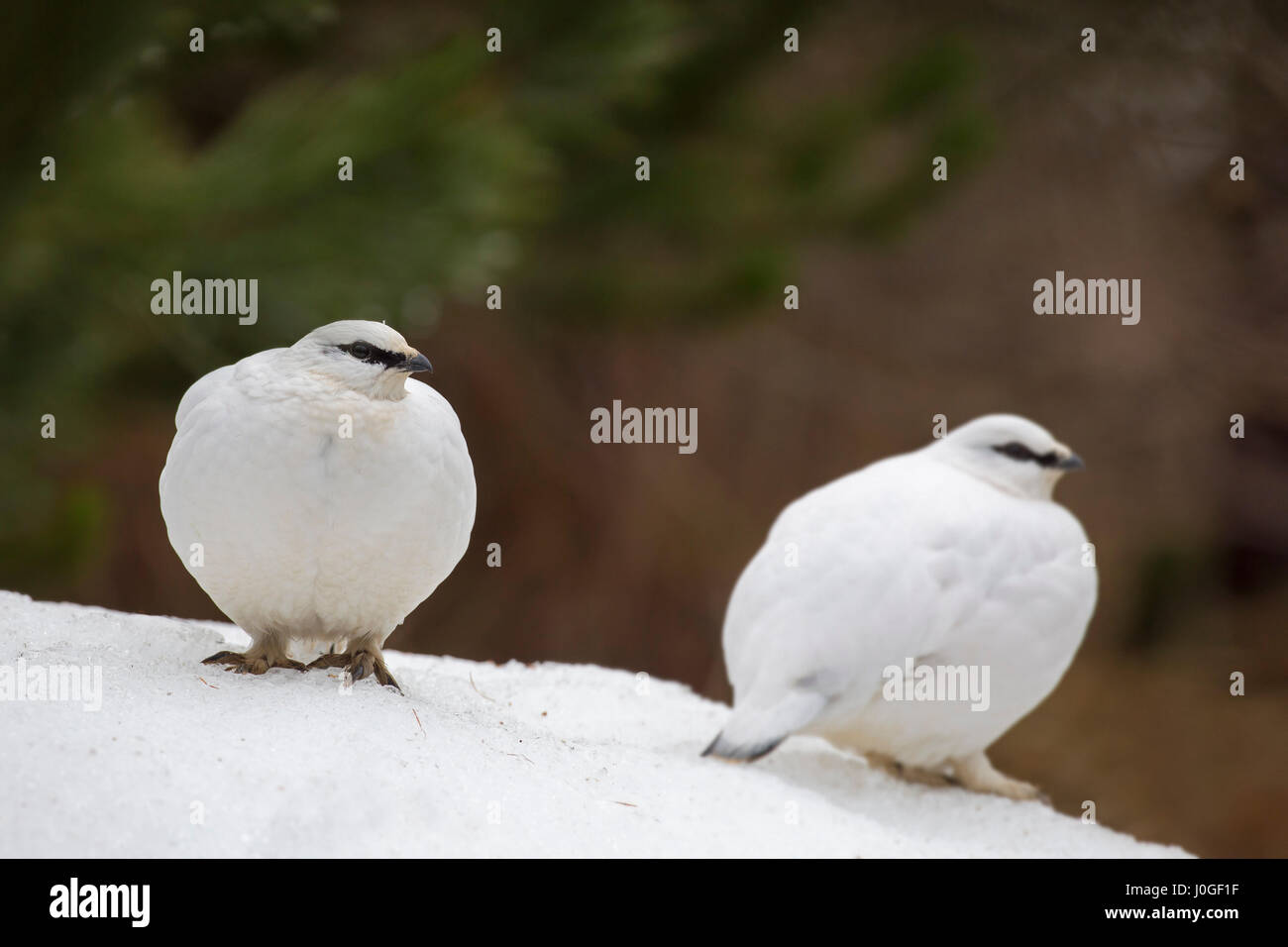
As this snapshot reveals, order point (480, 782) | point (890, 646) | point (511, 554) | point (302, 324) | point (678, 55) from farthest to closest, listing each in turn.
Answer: point (511, 554) < point (678, 55) < point (302, 324) < point (890, 646) < point (480, 782)

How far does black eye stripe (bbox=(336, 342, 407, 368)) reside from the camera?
7.58 ft

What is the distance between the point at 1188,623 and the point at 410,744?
705 cm

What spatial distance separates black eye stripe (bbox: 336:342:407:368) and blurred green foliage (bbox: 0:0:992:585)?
188 cm

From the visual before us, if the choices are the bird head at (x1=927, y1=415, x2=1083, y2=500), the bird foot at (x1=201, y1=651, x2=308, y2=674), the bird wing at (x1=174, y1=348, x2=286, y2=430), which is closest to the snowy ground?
the bird foot at (x1=201, y1=651, x2=308, y2=674)

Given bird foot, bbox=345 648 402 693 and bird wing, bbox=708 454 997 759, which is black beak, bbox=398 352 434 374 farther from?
bird wing, bbox=708 454 997 759

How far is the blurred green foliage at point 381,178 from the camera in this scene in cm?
444

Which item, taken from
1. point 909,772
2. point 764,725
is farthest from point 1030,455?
point 764,725

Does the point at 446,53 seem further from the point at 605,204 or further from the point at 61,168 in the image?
the point at 605,204

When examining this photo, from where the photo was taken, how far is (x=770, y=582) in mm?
3098

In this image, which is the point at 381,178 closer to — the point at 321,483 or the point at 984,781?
the point at 321,483

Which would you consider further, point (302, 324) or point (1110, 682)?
point (1110, 682)

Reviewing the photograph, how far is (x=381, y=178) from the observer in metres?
4.66

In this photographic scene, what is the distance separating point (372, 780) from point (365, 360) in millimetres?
750
